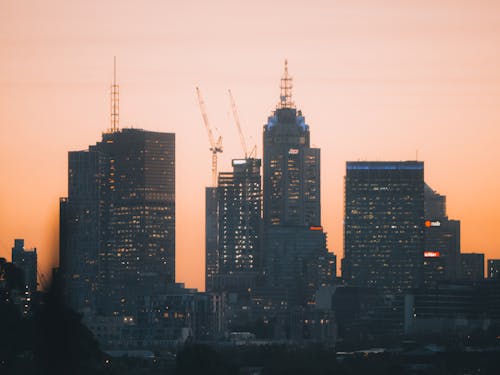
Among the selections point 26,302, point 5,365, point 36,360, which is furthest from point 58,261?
point 26,302

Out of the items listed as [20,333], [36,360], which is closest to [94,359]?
[20,333]

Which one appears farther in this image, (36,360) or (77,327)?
(77,327)

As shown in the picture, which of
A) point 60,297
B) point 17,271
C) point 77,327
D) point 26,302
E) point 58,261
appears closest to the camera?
point 58,261

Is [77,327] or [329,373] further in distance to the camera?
[329,373]

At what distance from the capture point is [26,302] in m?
161

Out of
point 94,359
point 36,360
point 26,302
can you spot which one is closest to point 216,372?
point 26,302

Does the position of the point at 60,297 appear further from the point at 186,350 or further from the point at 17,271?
the point at 186,350

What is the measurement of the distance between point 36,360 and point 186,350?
6723 cm

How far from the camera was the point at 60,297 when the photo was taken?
4252 inches

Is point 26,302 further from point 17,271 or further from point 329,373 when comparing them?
point 329,373

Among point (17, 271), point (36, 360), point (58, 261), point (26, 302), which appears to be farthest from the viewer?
point (26, 302)

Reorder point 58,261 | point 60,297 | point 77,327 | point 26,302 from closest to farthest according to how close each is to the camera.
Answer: point 58,261
point 60,297
point 77,327
point 26,302

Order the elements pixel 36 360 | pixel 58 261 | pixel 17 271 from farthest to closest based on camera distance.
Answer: pixel 17 271
pixel 36 360
pixel 58 261

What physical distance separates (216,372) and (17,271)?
32.8 m
